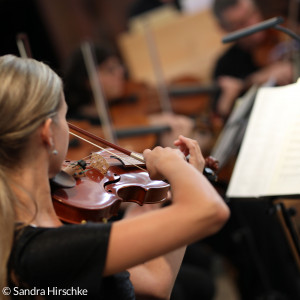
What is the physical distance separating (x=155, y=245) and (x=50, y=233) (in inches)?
7.4

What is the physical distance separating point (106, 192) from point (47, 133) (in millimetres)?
215

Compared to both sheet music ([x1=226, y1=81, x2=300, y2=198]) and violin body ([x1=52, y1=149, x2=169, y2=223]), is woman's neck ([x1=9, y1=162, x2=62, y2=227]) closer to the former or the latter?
violin body ([x1=52, y1=149, x2=169, y2=223])

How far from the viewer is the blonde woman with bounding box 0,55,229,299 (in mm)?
796

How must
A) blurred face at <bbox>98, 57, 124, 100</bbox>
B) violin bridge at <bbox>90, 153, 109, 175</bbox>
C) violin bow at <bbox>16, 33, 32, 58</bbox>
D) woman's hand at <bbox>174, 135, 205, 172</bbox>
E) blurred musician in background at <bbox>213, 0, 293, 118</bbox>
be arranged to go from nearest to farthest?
woman's hand at <bbox>174, 135, 205, 172</bbox> < violin bridge at <bbox>90, 153, 109, 175</bbox> < violin bow at <bbox>16, 33, 32, 58</bbox> < blurred face at <bbox>98, 57, 124, 100</bbox> < blurred musician in background at <bbox>213, 0, 293, 118</bbox>

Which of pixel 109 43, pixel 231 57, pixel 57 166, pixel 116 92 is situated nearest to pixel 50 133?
pixel 57 166

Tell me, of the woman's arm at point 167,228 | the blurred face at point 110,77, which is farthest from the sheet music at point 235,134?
the blurred face at point 110,77

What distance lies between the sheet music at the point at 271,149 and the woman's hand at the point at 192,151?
0.85 ft

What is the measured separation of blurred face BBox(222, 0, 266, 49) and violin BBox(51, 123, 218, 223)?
222 cm

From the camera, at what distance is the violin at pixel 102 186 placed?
0.95m

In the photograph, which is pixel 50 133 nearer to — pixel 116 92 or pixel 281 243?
pixel 281 243

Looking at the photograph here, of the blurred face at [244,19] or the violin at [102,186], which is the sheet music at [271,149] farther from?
the blurred face at [244,19]

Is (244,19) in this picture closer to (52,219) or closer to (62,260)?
(52,219)

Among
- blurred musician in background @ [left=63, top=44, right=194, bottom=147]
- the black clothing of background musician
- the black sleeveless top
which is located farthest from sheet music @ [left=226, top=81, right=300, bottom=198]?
the black clothing of background musician

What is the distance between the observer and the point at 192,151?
1.03 metres
